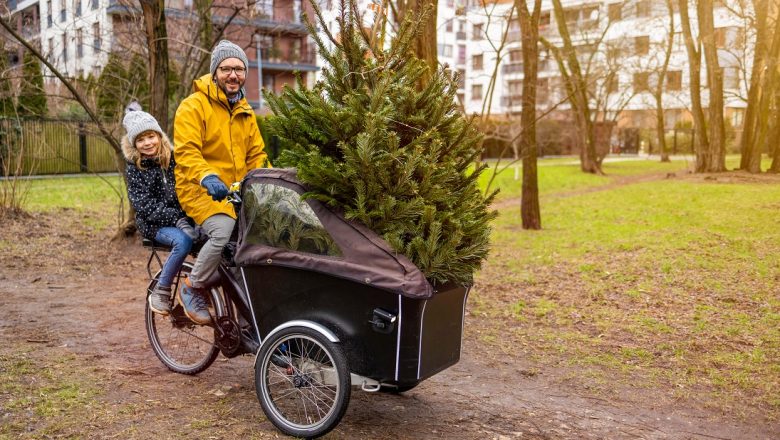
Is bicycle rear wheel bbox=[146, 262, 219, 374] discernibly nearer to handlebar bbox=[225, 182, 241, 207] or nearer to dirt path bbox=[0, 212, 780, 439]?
dirt path bbox=[0, 212, 780, 439]

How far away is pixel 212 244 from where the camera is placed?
4523 millimetres

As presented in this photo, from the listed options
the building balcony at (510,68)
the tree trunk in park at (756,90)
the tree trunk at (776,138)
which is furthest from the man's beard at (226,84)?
the building balcony at (510,68)

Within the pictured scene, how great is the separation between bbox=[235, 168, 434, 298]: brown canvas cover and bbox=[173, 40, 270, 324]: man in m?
0.34

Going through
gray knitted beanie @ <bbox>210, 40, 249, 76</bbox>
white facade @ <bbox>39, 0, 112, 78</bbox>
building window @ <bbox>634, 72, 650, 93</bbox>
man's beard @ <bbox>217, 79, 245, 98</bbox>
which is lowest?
man's beard @ <bbox>217, 79, 245, 98</bbox>

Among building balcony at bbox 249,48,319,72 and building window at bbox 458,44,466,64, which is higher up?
building window at bbox 458,44,466,64

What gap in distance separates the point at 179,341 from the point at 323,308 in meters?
1.95

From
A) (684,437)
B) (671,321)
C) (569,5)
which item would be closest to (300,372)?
(684,437)

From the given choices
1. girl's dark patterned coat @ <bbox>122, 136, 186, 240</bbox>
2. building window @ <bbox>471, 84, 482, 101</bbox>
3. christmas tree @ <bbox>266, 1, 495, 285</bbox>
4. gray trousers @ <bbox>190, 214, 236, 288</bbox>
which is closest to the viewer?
christmas tree @ <bbox>266, 1, 495, 285</bbox>

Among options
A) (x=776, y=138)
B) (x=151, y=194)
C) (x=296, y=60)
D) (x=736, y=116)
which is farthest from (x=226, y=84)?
(x=736, y=116)

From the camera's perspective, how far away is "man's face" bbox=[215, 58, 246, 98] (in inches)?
182

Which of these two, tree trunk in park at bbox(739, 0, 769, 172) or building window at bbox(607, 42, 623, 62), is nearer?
tree trunk in park at bbox(739, 0, 769, 172)

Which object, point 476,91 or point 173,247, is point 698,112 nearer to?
point 173,247

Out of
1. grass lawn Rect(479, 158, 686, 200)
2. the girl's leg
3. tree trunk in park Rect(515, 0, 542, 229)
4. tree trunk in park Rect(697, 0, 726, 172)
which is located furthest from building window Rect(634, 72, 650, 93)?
the girl's leg

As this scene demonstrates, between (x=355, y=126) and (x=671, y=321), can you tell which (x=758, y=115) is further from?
(x=355, y=126)
